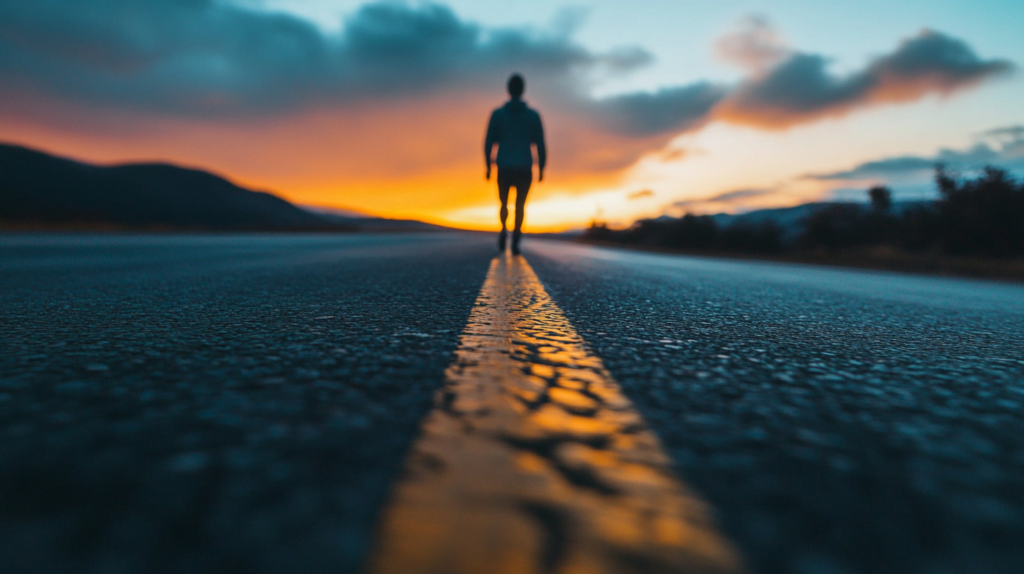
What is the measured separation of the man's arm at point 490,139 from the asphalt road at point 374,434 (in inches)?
266

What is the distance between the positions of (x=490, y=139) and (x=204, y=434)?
840 centimetres

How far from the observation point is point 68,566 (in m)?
0.69

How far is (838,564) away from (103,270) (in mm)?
6877

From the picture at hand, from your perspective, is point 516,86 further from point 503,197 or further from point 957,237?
point 957,237

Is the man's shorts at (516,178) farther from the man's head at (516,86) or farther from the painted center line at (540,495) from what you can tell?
the painted center line at (540,495)

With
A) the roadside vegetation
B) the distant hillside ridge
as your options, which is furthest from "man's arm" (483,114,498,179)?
the distant hillside ridge

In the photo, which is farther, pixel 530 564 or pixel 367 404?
pixel 367 404

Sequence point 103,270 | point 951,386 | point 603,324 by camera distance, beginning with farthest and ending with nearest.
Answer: point 103,270
point 603,324
point 951,386

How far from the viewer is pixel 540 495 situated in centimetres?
88

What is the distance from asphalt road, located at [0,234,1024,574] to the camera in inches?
30.4

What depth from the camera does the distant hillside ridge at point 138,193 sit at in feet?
377

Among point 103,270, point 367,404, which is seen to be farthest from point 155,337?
point 103,270

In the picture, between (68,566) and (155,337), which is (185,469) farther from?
(155,337)

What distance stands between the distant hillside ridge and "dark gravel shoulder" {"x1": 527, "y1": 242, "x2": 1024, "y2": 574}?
74794 millimetres
